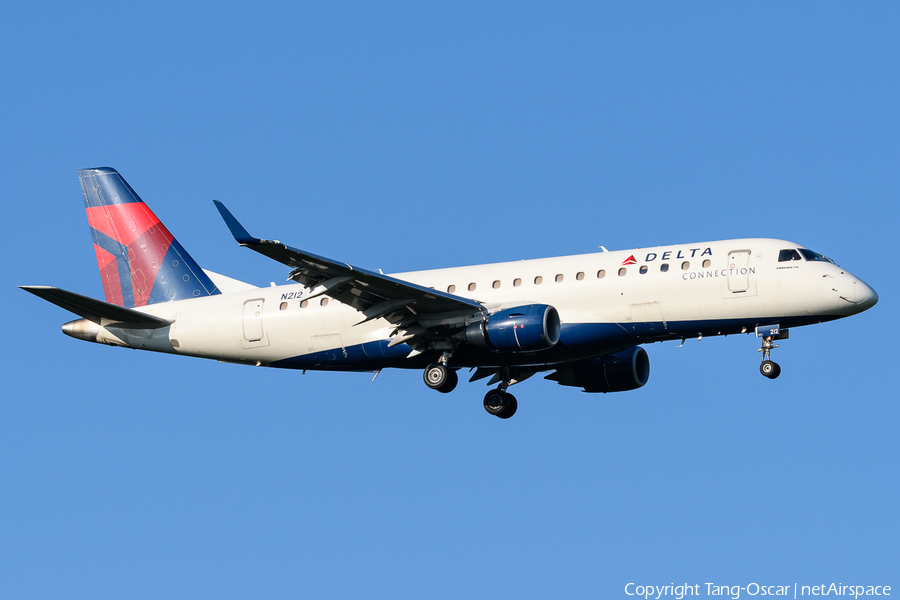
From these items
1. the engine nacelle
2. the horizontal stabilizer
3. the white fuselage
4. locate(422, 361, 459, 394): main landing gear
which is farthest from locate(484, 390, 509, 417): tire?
the horizontal stabilizer

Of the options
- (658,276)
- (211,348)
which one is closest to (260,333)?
(211,348)

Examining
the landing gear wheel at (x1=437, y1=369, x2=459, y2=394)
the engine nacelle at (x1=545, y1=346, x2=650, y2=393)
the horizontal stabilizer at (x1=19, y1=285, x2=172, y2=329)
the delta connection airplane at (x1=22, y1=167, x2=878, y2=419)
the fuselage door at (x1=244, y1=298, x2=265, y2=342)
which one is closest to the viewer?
the delta connection airplane at (x1=22, y1=167, x2=878, y2=419)

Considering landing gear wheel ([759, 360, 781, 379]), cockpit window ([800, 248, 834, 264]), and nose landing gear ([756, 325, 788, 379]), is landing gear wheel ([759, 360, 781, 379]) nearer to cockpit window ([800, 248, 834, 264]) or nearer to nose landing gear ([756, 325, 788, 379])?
nose landing gear ([756, 325, 788, 379])

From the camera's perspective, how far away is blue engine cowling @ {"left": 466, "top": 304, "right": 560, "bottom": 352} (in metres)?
33.4

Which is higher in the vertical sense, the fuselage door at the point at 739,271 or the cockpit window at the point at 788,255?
the cockpit window at the point at 788,255

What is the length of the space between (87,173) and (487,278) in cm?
1814

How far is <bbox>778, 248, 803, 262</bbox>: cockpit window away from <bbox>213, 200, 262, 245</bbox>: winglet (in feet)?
52.2

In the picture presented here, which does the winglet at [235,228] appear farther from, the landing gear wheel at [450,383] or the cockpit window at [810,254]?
the cockpit window at [810,254]

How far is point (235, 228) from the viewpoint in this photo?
29.5m

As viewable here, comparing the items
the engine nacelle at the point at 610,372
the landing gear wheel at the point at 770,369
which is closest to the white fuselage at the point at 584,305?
the landing gear wheel at the point at 770,369

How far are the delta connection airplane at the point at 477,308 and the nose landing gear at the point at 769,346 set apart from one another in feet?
0.14

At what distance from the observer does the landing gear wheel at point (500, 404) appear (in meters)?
39.6

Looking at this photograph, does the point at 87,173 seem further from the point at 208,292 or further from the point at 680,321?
the point at 680,321

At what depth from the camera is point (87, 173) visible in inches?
1734
